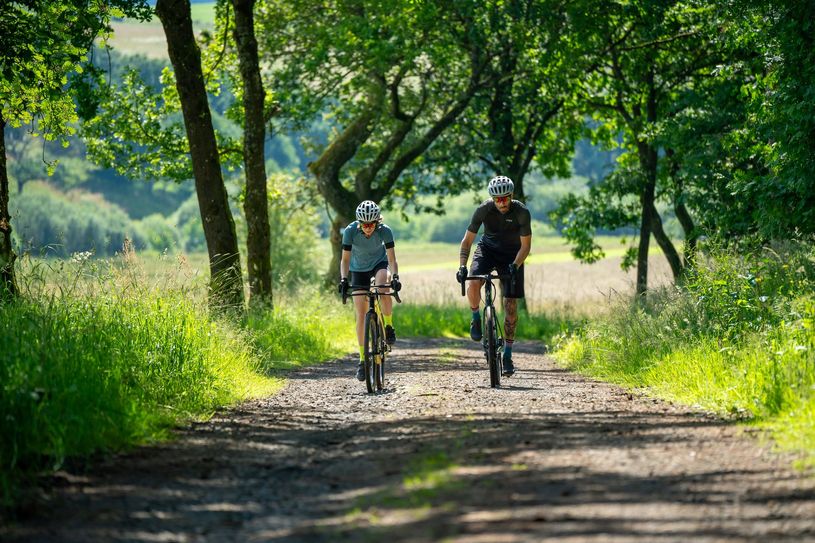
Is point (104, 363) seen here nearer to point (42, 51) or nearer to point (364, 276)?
point (364, 276)

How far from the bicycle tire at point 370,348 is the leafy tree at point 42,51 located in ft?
12.8

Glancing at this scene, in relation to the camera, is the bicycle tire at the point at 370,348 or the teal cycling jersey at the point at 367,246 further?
the teal cycling jersey at the point at 367,246

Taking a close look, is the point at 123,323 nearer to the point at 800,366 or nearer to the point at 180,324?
the point at 180,324

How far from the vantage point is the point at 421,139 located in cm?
3441

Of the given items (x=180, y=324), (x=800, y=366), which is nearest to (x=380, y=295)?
(x=180, y=324)

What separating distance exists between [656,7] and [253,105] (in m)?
13.2

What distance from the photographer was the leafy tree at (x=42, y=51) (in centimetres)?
1292

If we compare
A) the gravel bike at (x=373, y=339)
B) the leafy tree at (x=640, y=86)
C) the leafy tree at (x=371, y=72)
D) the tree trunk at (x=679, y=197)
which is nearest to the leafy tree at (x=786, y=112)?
the gravel bike at (x=373, y=339)

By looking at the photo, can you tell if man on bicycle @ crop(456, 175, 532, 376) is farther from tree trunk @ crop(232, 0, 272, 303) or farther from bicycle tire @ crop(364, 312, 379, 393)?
tree trunk @ crop(232, 0, 272, 303)

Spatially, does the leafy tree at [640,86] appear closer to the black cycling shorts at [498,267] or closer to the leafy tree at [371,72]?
the leafy tree at [371,72]

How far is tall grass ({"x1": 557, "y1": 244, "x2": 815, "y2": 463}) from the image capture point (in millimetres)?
9141

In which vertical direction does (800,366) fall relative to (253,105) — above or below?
below

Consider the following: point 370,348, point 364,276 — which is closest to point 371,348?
point 370,348

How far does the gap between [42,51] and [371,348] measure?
5.70m
